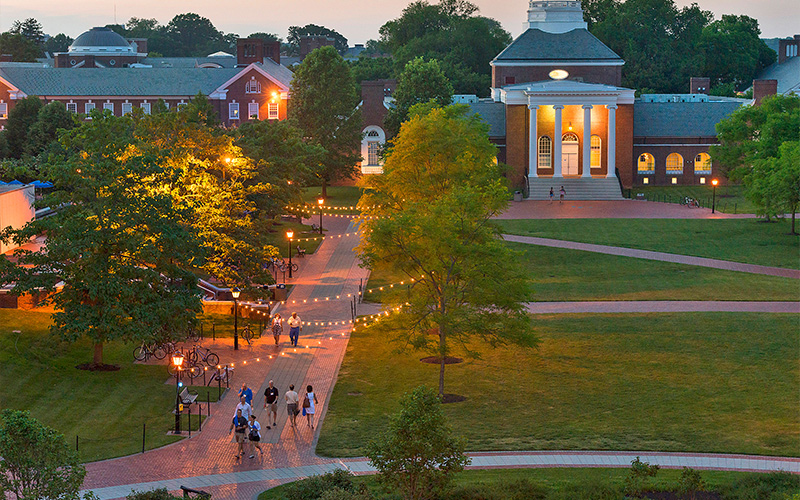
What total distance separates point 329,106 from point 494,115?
14290 millimetres

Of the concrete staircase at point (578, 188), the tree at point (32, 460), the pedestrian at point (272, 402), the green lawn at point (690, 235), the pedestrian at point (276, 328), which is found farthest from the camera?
the concrete staircase at point (578, 188)

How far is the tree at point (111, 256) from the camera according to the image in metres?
29.9

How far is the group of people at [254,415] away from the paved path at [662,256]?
27892mm

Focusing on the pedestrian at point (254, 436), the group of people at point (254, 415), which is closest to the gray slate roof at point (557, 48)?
the group of people at point (254, 415)

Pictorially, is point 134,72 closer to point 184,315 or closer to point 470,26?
point 470,26

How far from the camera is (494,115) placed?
85.9 m

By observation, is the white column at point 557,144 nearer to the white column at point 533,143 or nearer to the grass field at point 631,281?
the white column at point 533,143

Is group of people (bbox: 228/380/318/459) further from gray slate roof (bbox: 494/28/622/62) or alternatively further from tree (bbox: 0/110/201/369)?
gray slate roof (bbox: 494/28/622/62)

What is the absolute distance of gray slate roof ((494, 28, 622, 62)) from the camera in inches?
3425

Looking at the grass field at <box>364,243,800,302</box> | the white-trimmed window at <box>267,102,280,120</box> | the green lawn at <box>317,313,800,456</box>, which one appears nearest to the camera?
the green lawn at <box>317,313,800,456</box>

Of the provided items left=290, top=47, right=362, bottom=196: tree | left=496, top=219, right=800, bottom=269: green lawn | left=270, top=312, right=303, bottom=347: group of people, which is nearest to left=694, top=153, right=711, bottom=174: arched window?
left=496, top=219, right=800, bottom=269: green lawn

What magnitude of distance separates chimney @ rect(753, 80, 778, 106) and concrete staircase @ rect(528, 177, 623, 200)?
17968 mm

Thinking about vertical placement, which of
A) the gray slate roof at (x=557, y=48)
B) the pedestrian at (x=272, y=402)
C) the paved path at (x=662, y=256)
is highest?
the gray slate roof at (x=557, y=48)

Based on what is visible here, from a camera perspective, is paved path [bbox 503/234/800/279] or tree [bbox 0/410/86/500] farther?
paved path [bbox 503/234/800/279]
